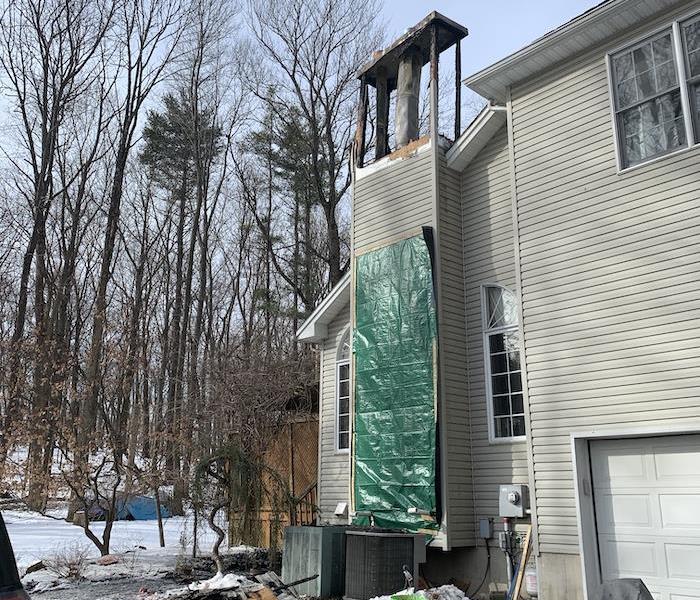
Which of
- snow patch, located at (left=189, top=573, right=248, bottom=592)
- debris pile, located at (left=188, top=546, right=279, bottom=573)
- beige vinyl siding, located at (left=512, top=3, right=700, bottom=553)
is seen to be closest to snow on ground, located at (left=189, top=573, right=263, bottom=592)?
snow patch, located at (left=189, top=573, right=248, bottom=592)

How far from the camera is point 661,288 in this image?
6867mm

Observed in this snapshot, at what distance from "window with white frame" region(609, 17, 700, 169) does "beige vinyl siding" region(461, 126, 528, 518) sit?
6.95ft

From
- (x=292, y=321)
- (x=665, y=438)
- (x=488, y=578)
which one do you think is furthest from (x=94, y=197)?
(x=665, y=438)

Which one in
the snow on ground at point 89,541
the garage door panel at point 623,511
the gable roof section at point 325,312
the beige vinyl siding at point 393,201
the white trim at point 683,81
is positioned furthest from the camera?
the snow on ground at point 89,541

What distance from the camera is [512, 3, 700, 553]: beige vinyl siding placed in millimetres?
6750

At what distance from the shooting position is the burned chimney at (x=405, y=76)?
10656mm

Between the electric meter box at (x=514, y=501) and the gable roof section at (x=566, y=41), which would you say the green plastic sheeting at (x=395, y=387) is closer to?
the electric meter box at (x=514, y=501)

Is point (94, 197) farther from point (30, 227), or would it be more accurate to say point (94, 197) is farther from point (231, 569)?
point (231, 569)

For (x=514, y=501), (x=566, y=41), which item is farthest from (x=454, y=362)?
(x=566, y=41)

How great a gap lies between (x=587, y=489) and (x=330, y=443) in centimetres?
530

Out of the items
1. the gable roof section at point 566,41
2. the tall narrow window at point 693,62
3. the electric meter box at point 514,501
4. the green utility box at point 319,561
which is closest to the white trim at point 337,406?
the green utility box at point 319,561

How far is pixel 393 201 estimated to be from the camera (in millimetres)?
10414

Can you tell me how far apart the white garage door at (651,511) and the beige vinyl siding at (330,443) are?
15.5ft

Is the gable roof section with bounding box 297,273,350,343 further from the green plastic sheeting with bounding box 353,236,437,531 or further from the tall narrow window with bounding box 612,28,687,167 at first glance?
the tall narrow window with bounding box 612,28,687,167
